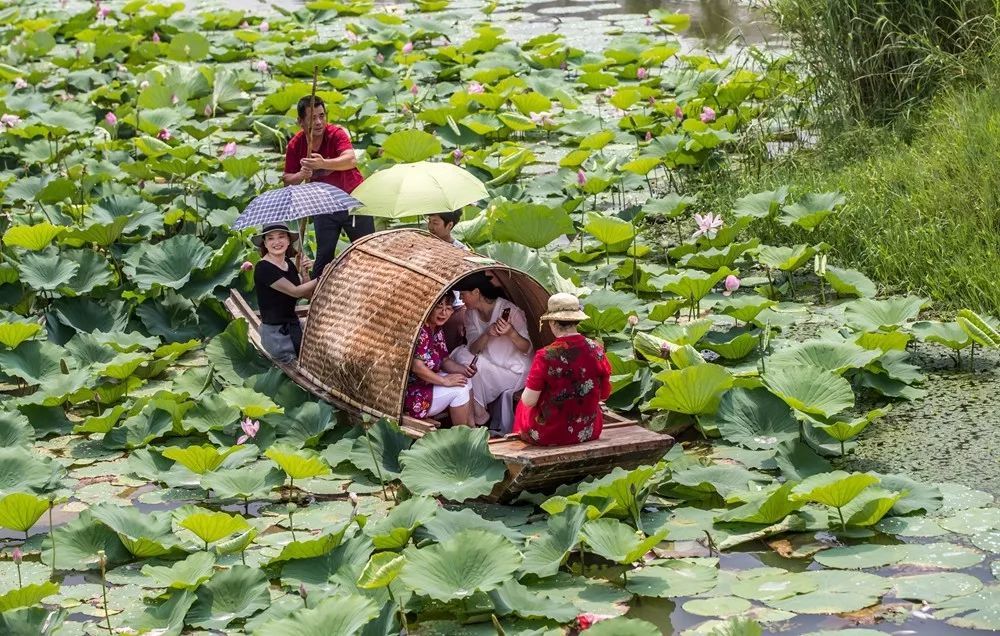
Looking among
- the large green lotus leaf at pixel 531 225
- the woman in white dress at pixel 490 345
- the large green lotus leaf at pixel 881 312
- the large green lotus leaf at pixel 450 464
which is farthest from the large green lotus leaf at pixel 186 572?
the large green lotus leaf at pixel 531 225

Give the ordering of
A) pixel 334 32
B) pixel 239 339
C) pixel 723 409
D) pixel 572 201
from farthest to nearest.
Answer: pixel 334 32 → pixel 572 201 → pixel 239 339 → pixel 723 409

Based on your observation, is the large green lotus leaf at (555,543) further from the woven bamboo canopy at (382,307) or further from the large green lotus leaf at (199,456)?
the large green lotus leaf at (199,456)

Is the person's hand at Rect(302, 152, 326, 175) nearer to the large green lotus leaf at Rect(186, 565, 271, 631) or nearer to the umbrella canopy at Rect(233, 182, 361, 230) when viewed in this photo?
the umbrella canopy at Rect(233, 182, 361, 230)

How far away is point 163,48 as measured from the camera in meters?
13.8

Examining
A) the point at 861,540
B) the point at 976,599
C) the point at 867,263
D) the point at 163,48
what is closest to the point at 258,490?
the point at 861,540

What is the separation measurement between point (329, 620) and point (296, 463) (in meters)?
1.25

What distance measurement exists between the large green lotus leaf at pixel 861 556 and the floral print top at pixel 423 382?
6.11 feet

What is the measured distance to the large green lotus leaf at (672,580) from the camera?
479cm

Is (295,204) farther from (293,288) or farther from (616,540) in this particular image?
(616,540)

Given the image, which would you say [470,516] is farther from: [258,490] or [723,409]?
[723,409]

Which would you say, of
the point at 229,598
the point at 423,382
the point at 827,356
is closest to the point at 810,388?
the point at 827,356

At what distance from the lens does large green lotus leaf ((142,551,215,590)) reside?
4.78 m

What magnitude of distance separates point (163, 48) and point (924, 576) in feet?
35.2

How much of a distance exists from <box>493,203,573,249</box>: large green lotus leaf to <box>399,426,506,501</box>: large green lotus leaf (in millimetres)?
2396
